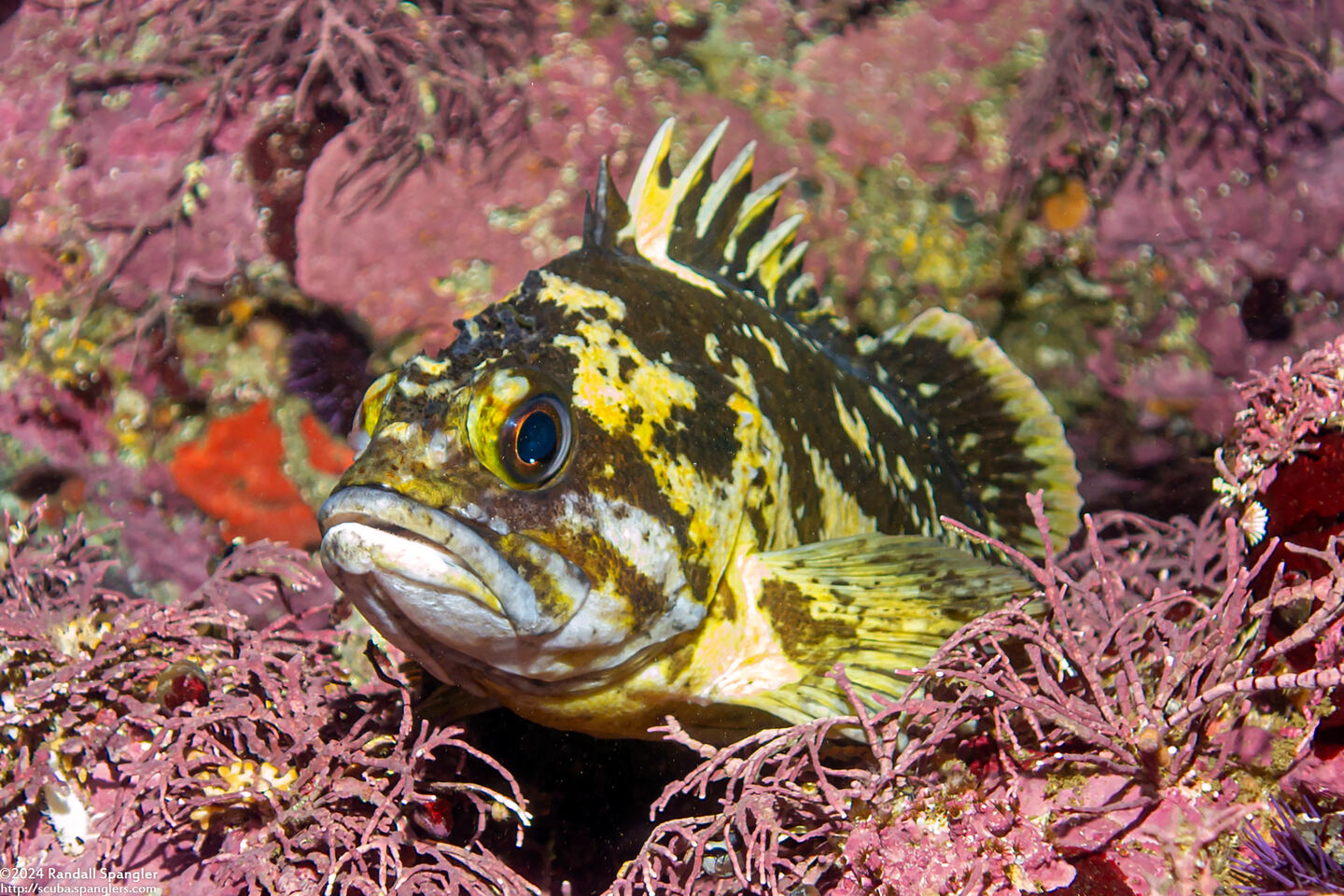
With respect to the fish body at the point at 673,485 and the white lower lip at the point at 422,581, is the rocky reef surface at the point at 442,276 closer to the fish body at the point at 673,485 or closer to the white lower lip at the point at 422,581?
the fish body at the point at 673,485

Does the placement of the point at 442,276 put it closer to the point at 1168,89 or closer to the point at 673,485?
the point at 673,485

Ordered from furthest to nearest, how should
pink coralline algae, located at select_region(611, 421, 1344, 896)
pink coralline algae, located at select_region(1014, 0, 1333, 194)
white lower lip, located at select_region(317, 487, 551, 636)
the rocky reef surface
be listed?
1. pink coralline algae, located at select_region(1014, 0, 1333, 194)
2. the rocky reef surface
3. pink coralline algae, located at select_region(611, 421, 1344, 896)
4. white lower lip, located at select_region(317, 487, 551, 636)

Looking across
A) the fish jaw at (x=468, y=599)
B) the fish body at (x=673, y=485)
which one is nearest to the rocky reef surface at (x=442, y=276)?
the fish body at (x=673, y=485)

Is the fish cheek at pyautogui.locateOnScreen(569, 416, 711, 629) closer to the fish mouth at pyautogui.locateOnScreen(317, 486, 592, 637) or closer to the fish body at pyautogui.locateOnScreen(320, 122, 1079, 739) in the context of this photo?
the fish body at pyautogui.locateOnScreen(320, 122, 1079, 739)

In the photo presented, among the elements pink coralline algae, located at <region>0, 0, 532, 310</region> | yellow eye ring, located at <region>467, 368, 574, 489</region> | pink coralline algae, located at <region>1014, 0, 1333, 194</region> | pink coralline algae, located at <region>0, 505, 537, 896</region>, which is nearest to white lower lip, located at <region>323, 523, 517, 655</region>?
yellow eye ring, located at <region>467, 368, 574, 489</region>

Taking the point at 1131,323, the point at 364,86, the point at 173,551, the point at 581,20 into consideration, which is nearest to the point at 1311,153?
the point at 1131,323

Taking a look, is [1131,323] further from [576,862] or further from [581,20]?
[576,862]

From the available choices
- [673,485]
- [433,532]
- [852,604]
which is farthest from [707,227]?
[433,532]
